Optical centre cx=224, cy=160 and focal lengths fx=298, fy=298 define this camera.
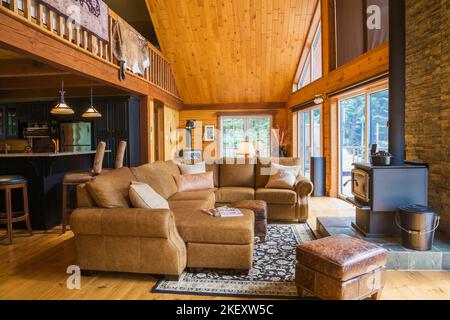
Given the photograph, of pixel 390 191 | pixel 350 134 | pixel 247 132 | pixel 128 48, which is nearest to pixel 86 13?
pixel 128 48

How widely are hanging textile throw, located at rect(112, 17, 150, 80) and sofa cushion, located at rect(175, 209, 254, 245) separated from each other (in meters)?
3.07

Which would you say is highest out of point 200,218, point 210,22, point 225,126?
point 210,22

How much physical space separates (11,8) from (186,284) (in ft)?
9.43

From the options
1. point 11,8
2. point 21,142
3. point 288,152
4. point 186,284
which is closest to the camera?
point 186,284

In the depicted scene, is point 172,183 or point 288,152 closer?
point 172,183

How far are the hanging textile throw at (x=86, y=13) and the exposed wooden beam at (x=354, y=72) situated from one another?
3792 mm

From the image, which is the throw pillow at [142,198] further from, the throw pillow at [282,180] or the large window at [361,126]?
the large window at [361,126]

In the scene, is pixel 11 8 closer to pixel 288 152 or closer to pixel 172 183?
pixel 172 183

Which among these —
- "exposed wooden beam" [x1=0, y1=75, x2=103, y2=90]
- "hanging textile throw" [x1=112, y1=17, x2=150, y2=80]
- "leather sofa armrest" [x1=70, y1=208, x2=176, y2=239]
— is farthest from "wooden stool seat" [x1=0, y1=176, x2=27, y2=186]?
"exposed wooden beam" [x1=0, y1=75, x2=103, y2=90]

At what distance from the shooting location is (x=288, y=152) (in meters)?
8.83

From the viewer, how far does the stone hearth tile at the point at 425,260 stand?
2709 millimetres

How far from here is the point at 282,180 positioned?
4.45 metres
